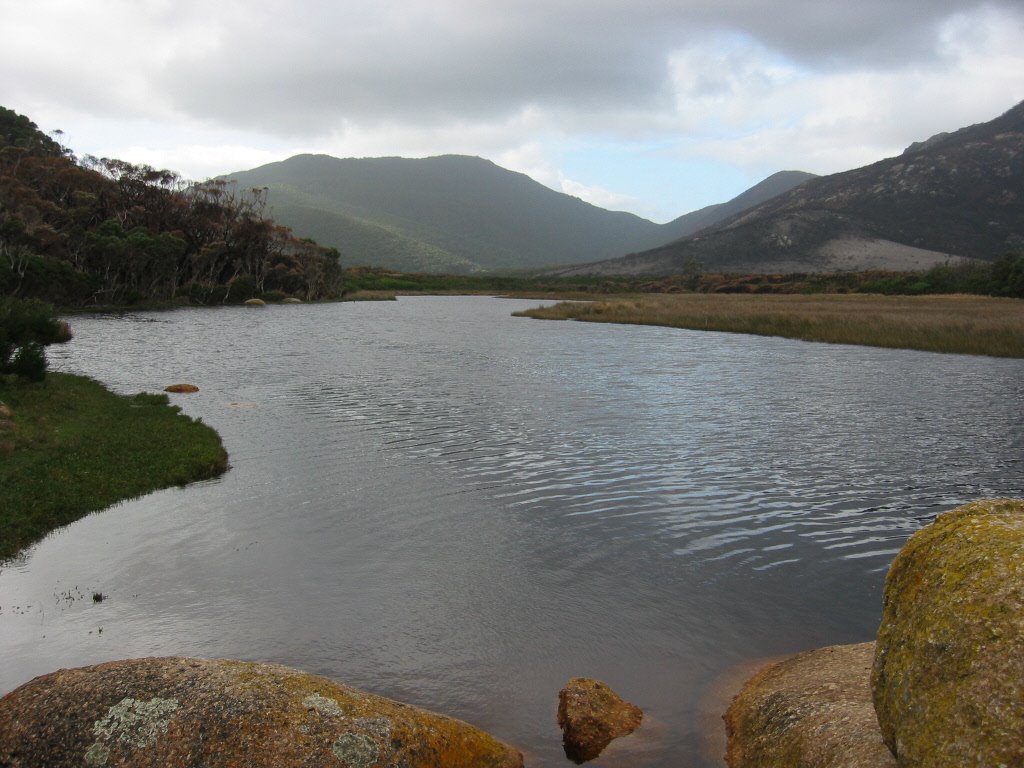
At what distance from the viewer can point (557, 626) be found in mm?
9602

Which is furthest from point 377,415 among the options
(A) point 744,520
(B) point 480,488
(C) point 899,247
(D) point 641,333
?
(C) point 899,247

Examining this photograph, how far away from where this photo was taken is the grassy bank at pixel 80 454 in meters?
13.0

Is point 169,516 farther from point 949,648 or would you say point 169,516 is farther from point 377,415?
point 949,648

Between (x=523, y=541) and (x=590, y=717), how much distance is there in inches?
219

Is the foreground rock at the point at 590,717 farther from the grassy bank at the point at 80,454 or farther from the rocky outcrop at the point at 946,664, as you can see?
the grassy bank at the point at 80,454

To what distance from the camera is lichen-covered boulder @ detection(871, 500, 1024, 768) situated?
411 centimetres

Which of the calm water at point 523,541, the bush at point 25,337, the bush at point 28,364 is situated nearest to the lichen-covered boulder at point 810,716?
the calm water at point 523,541

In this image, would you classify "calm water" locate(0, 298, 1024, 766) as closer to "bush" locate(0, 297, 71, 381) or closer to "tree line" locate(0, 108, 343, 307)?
"bush" locate(0, 297, 71, 381)

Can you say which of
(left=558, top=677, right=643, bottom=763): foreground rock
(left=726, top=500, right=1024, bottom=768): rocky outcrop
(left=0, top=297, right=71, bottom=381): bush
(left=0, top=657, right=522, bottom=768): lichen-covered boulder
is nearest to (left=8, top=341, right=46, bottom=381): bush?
(left=0, top=297, right=71, bottom=381): bush

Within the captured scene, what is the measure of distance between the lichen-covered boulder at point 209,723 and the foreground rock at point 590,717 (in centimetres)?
94

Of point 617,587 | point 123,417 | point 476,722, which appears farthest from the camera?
point 123,417

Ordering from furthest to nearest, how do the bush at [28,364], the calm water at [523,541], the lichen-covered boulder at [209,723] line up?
the bush at [28,364] < the calm water at [523,541] < the lichen-covered boulder at [209,723]

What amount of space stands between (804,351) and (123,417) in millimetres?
36349

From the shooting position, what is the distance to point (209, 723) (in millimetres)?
5582
